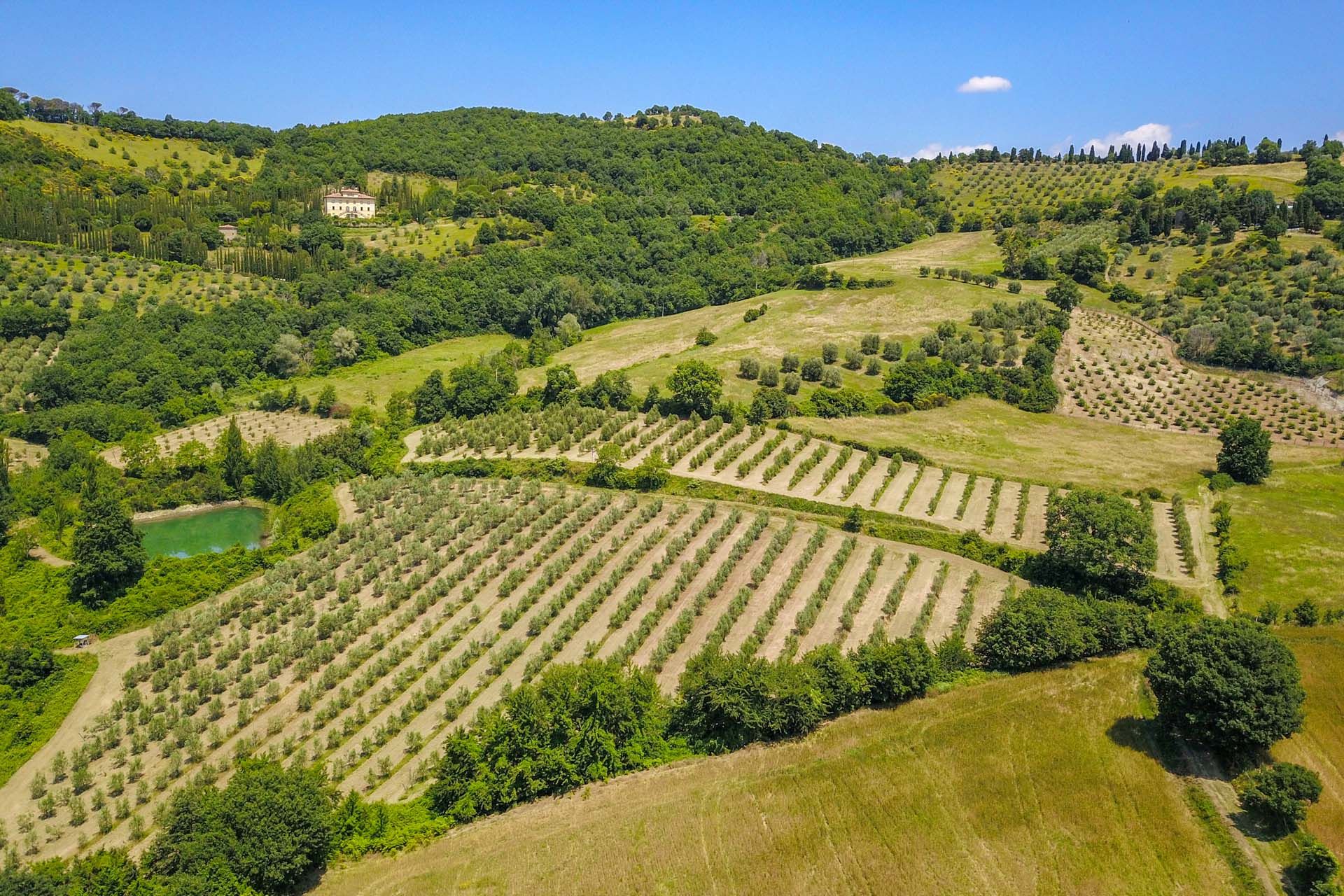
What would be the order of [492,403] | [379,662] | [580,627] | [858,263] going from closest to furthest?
[379,662] → [580,627] → [492,403] → [858,263]

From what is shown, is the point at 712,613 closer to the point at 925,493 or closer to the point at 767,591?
the point at 767,591

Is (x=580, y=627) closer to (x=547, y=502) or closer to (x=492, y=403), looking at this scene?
(x=547, y=502)

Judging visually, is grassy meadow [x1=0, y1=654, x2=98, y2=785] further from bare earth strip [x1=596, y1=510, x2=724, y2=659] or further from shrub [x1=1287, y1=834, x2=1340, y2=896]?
shrub [x1=1287, y1=834, x2=1340, y2=896]

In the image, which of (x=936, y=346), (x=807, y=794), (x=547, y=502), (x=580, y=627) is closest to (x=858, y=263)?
(x=936, y=346)

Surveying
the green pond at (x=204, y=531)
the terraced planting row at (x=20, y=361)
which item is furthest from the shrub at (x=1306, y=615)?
the terraced planting row at (x=20, y=361)

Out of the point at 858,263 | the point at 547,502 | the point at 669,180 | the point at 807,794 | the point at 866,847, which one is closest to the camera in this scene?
the point at 866,847

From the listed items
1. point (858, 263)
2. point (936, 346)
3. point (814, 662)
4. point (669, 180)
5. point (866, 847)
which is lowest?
point (866, 847)

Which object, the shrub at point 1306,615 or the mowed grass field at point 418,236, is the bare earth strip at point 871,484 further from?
the mowed grass field at point 418,236
